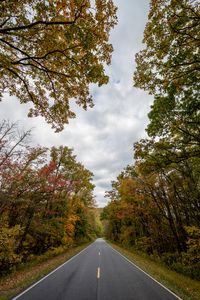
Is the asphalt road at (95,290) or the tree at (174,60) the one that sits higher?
the tree at (174,60)

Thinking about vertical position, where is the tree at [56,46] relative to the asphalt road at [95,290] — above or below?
above

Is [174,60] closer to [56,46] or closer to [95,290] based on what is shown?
[56,46]

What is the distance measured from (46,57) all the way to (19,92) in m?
1.74

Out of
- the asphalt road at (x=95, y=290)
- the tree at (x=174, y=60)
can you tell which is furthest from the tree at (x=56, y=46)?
the asphalt road at (x=95, y=290)

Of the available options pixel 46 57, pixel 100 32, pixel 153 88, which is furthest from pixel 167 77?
pixel 46 57

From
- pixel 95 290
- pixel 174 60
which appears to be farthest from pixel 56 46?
pixel 95 290

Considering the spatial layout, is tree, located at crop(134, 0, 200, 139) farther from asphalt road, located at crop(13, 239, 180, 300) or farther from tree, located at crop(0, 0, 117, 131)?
asphalt road, located at crop(13, 239, 180, 300)

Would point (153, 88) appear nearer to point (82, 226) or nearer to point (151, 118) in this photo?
point (151, 118)

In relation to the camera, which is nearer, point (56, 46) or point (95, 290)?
point (56, 46)

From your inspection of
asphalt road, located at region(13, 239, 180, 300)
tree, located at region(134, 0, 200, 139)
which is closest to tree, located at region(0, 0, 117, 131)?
tree, located at region(134, 0, 200, 139)

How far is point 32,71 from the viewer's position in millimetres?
6098

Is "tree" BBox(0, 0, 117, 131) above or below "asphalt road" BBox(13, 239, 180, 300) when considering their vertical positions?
above

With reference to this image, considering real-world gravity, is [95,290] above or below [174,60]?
below

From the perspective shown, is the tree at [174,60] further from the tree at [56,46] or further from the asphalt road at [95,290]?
the asphalt road at [95,290]
